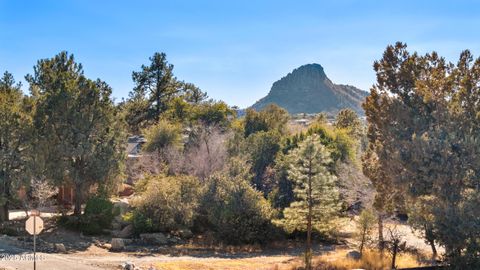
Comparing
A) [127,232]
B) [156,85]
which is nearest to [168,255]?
[127,232]

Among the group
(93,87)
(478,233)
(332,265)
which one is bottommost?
(332,265)

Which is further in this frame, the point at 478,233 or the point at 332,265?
the point at 332,265

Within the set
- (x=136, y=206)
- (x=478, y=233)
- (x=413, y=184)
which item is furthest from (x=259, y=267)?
(x=136, y=206)

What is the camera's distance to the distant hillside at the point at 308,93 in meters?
183

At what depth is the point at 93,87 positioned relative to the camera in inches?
1175

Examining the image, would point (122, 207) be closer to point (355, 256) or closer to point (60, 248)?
point (60, 248)

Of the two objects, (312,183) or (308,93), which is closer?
(312,183)

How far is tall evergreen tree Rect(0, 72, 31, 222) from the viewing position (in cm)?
2744

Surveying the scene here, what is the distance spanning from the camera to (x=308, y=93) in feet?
619

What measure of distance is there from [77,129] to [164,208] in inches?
284

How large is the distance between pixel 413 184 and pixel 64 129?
67.1 feet

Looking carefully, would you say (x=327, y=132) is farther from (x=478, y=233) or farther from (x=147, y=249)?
(x=478, y=233)

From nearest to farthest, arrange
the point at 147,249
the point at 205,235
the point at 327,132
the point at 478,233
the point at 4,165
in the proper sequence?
the point at 478,233, the point at 147,249, the point at 4,165, the point at 205,235, the point at 327,132

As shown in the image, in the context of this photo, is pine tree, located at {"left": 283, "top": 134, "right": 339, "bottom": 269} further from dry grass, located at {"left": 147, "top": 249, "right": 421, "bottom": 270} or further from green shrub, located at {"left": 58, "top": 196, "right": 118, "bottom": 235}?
green shrub, located at {"left": 58, "top": 196, "right": 118, "bottom": 235}
